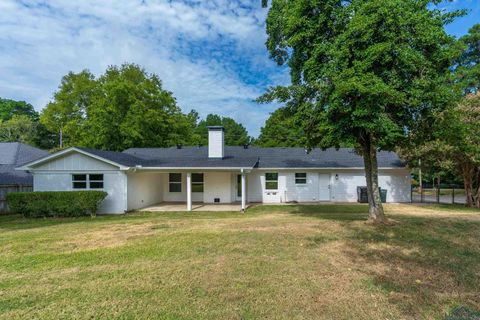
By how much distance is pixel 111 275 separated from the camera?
16.4ft

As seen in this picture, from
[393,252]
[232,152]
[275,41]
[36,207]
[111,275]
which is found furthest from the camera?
[232,152]

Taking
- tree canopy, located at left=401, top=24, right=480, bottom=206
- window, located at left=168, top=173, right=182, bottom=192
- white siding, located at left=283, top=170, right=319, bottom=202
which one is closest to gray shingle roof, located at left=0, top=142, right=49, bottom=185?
window, located at left=168, top=173, right=182, bottom=192

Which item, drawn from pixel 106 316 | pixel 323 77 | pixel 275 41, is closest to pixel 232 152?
pixel 275 41

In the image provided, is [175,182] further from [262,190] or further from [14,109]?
[14,109]

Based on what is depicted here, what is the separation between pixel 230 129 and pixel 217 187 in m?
37.6

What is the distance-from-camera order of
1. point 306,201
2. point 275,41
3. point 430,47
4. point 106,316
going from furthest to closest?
1. point 306,201
2. point 275,41
3. point 430,47
4. point 106,316

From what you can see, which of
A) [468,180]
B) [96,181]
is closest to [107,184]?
[96,181]

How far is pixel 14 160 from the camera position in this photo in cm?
1844

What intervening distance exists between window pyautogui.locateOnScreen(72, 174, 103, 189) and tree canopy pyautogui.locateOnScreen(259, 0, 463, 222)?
10.5 metres

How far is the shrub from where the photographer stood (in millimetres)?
12555

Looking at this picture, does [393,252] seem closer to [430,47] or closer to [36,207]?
[430,47]

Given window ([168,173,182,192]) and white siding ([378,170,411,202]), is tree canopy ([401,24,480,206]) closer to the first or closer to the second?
white siding ([378,170,411,202])

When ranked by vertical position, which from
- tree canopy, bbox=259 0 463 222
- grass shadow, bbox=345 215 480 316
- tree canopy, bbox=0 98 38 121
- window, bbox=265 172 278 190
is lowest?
grass shadow, bbox=345 215 480 316

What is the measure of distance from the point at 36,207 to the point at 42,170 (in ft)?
7.02
